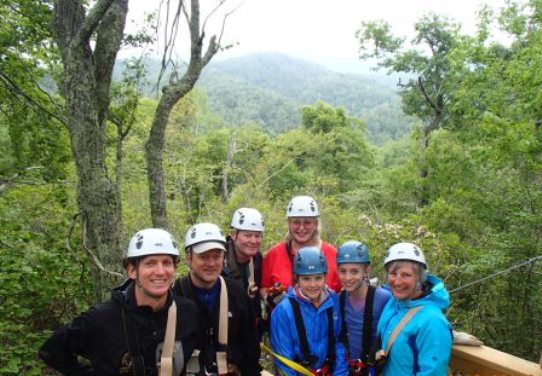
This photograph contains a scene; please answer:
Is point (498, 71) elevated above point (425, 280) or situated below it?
above

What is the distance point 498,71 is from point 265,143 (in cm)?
2321

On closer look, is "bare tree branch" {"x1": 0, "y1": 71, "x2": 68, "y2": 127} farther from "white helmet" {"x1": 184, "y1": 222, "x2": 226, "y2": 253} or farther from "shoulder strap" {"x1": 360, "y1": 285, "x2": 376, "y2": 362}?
"shoulder strap" {"x1": 360, "y1": 285, "x2": 376, "y2": 362}

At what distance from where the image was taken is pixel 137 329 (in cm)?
263

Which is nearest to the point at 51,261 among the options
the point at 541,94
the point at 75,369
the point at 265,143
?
the point at 75,369

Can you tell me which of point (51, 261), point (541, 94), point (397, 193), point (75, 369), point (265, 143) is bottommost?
point (75, 369)

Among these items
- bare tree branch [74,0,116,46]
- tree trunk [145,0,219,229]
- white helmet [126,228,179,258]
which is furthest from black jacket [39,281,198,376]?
tree trunk [145,0,219,229]

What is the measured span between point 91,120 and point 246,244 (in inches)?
72.6

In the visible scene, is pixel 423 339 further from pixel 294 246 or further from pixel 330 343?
pixel 294 246

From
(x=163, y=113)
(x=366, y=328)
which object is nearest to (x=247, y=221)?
(x=366, y=328)

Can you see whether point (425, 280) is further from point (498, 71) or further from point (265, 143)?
point (265, 143)

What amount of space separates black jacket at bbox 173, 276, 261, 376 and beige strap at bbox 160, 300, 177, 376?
39 centimetres

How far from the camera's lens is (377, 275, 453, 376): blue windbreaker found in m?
2.77

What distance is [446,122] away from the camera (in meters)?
22.1

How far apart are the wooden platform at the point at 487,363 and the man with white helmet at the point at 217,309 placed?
150cm
